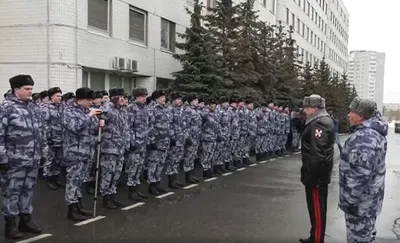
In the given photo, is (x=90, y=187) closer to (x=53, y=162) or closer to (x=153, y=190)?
(x=53, y=162)

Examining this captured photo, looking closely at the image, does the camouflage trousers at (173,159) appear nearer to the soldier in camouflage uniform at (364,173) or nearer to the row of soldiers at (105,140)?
the row of soldiers at (105,140)

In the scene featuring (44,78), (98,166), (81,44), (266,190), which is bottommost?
(266,190)

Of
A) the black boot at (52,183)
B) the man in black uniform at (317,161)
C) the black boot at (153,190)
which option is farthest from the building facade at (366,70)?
the man in black uniform at (317,161)

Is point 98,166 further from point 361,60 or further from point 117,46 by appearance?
point 361,60

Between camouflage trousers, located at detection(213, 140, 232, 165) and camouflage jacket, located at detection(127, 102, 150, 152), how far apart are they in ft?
12.1

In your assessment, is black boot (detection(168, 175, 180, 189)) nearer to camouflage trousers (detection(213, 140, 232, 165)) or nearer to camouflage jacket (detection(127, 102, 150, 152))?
camouflage jacket (detection(127, 102, 150, 152))

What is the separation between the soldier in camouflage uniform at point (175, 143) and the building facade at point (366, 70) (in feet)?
334

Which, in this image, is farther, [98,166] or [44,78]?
[44,78]

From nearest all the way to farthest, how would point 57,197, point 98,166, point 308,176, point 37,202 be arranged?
point 308,176, point 98,166, point 37,202, point 57,197

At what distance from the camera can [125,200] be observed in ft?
28.7

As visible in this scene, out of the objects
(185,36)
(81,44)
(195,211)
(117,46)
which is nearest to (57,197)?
(195,211)

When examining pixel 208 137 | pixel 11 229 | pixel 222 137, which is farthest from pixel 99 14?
pixel 11 229

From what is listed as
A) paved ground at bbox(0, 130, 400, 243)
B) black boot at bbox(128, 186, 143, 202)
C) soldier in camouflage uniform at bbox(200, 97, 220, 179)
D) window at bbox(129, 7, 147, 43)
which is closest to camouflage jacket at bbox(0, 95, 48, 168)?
paved ground at bbox(0, 130, 400, 243)

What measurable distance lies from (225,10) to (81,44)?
23.9 feet
